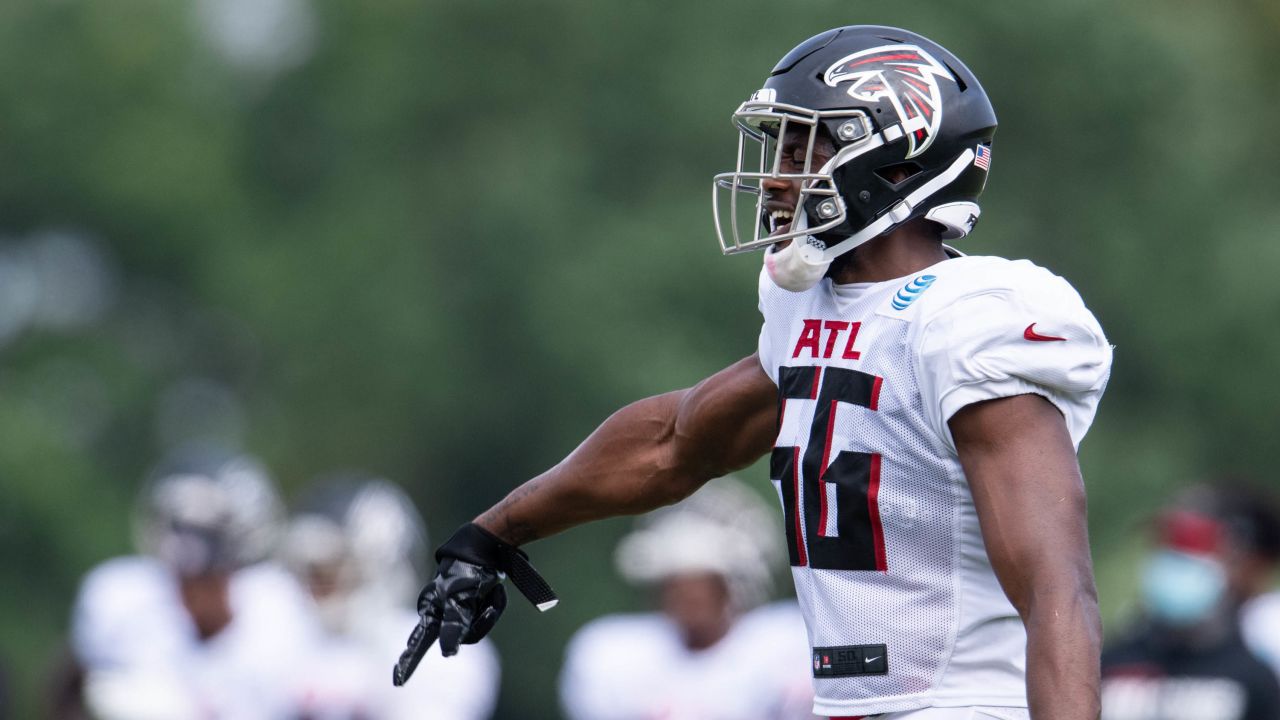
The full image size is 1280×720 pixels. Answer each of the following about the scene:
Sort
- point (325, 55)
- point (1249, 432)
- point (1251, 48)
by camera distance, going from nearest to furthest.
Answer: point (1249, 432) < point (325, 55) < point (1251, 48)

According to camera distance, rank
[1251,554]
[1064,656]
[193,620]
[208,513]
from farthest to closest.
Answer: [208,513], [193,620], [1251,554], [1064,656]

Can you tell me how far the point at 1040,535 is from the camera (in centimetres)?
344

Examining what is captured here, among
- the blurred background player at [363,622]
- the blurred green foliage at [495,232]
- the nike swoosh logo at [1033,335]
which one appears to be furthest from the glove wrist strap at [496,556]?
the blurred green foliage at [495,232]

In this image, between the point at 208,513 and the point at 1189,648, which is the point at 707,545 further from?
the point at 208,513

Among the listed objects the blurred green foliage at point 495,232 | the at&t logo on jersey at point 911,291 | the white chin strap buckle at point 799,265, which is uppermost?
the white chin strap buckle at point 799,265

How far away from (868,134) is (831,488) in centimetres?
64

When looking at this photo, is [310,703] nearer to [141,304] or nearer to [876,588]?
[876,588]

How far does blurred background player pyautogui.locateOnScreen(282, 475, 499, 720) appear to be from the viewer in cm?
798

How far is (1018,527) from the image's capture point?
3461 millimetres

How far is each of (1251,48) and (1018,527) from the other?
23717mm

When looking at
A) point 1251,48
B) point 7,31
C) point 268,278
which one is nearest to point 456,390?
point 268,278

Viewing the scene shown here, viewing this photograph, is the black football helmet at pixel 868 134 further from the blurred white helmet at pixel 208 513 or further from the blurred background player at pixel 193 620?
the blurred white helmet at pixel 208 513

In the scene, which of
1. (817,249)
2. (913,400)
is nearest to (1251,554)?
(817,249)

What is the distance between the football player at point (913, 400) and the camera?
137 inches
